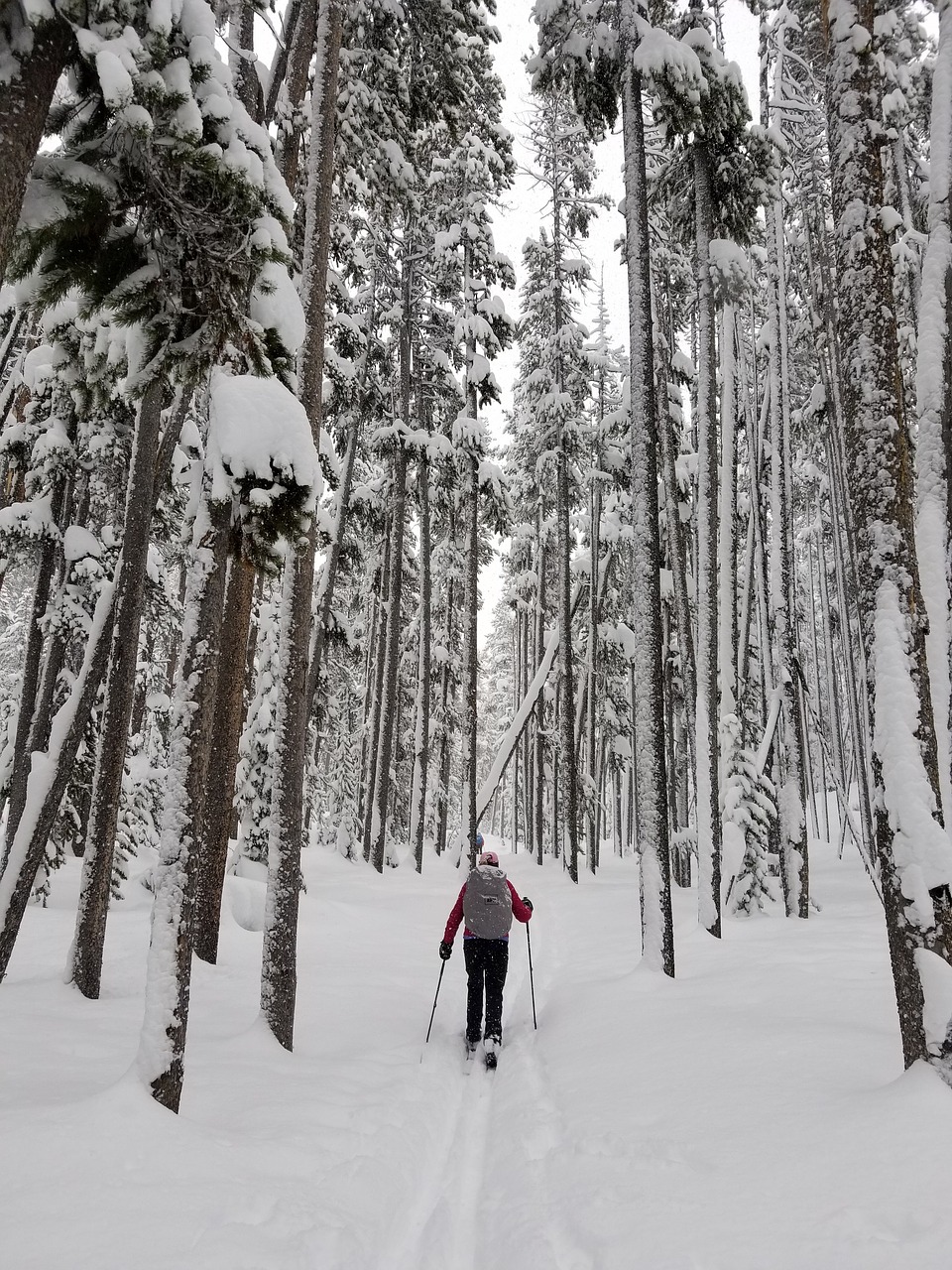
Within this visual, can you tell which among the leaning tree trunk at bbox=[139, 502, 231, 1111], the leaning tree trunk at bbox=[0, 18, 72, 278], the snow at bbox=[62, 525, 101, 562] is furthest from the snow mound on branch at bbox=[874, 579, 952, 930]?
the snow at bbox=[62, 525, 101, 562]

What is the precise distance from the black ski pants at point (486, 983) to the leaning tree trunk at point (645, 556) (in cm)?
182

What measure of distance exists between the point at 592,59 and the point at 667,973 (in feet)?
37.6

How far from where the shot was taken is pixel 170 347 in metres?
4.79

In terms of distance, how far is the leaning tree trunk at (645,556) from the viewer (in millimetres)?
8406

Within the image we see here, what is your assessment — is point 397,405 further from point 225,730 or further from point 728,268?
point 225,730

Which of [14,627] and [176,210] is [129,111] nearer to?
[176,210]

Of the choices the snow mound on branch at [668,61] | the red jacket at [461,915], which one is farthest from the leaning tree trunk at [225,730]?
the snow mound on branch at [668,61]

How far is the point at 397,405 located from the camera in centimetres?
2016

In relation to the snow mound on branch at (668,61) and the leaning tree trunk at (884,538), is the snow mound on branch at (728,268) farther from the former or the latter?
the leaning tree trunk at (884,538)

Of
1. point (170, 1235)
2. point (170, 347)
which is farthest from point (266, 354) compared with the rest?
point (170, 1235)

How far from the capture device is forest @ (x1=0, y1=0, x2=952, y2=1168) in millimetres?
4180

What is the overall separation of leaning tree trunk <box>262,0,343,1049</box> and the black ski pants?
187 centimetres

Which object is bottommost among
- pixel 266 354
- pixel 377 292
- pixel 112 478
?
pixel 266 354

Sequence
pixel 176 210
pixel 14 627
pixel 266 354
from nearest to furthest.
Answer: pixel 176 210 < pixel 266 354 < pixel 14 627
